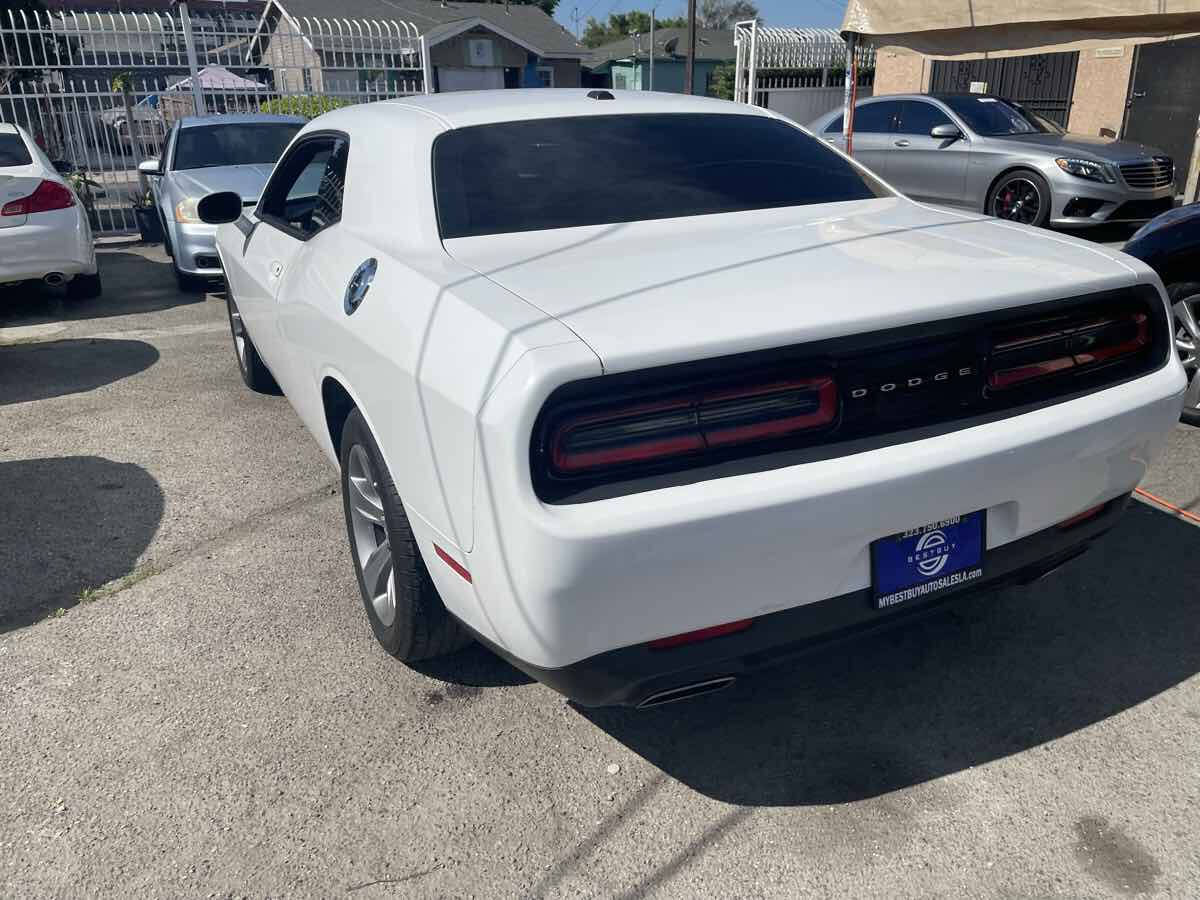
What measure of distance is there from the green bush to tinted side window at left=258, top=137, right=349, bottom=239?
36.5 ft

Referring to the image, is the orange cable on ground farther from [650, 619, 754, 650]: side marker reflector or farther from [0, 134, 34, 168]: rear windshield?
[0, 134, 34, 168]: rear windshield

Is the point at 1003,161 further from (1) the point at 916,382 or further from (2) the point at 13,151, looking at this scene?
(2) the point at 13,151

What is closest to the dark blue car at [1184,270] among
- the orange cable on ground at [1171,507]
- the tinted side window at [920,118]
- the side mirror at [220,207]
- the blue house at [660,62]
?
the orange cable on ground at [1171,507]

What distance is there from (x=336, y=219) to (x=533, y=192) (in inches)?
32.0

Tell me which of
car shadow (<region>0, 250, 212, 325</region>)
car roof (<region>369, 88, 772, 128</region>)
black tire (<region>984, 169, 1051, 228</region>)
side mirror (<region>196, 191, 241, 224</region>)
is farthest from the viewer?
black tire (<region>984, 169, 1051, 228</region>)

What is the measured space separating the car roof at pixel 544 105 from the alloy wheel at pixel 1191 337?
2369 mm

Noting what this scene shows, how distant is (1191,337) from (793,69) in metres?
16.7

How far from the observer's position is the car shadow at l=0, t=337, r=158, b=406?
593cm

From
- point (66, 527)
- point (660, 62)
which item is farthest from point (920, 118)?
point (660, 62)

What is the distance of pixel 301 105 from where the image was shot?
15062 mm

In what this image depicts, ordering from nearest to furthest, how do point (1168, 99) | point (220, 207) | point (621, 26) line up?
1. point (220, 207)
2. point (1168, 99)
3. point (621, 26)

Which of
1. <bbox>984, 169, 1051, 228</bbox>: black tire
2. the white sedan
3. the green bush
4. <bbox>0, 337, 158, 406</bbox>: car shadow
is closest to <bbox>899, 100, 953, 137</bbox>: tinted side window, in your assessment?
<bbox>984, 169, 1051, 228</bbox>: black tire

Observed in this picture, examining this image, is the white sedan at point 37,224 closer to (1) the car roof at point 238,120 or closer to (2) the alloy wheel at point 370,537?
(1) the car roof at point 238,120

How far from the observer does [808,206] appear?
315 centimetres
